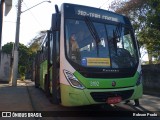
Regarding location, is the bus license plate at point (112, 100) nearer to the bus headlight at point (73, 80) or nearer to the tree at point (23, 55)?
the bus headlight at point (73, 80)

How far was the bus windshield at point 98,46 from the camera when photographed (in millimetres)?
7863

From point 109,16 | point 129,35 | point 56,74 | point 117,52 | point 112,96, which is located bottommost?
point 112,96

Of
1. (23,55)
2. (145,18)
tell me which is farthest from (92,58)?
(23,55)

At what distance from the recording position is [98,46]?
318 inches

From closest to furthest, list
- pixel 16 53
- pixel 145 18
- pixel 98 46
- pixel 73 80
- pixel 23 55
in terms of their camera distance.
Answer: pixel 73 80 < pixel 98 46 < pixel 145 18 < pixel 16 53 < pixel 23 55

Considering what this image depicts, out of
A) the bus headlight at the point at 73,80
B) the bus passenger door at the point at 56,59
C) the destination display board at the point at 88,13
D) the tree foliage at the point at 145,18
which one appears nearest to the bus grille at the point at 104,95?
the bus headlight at the point at 73,80

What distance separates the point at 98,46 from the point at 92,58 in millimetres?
450

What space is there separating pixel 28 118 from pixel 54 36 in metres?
2.62

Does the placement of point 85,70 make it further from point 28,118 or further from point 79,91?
point 28,118

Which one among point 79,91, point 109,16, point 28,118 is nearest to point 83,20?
point 109,16

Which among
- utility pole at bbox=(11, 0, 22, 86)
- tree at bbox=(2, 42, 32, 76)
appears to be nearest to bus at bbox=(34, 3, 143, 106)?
utility pole at bbox=(11, 0, 22, 86)

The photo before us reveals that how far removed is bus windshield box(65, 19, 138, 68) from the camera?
25.8 ft

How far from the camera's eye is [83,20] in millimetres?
8289

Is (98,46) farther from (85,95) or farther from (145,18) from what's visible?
(145,18)
